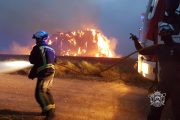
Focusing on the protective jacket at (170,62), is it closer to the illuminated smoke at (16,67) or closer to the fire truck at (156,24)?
the fire truck at (156,24)

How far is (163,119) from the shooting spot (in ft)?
10.5

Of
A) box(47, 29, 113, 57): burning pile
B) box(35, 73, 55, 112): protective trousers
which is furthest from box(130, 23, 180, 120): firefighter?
box(47, 29, 113, 57): burning pile

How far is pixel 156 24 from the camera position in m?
3.91

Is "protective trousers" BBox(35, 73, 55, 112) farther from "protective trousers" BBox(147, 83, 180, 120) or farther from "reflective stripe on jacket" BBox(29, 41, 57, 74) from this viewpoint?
"protective trousers" BBox(147, 83, 180, 120)

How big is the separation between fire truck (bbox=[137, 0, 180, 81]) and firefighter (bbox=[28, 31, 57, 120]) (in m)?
2.54

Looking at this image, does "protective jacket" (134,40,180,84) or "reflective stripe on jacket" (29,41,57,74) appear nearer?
"protective jacket" (134,40,180,84)

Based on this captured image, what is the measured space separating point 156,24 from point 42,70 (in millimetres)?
3219

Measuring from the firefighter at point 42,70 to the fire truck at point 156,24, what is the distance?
254 cm

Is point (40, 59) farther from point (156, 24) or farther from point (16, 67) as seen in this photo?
point (16, 67)

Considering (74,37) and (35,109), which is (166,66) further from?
(74,37)

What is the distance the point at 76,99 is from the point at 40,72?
1895mm

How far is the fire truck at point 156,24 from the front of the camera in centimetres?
319

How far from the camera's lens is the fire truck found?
10.5 ft

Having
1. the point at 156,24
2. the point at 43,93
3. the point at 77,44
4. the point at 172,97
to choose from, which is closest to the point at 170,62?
the point at 172,97
